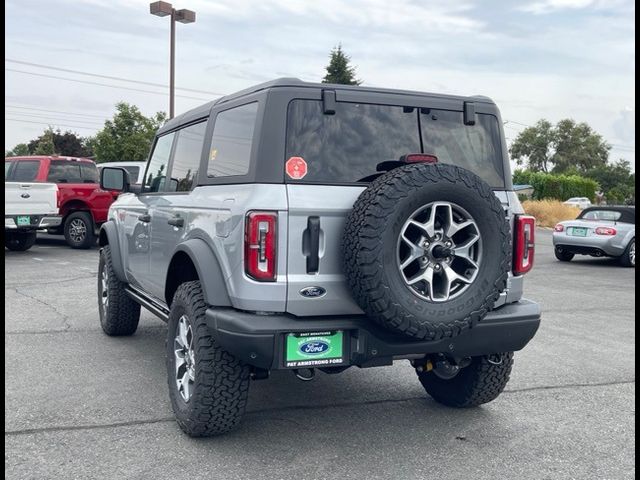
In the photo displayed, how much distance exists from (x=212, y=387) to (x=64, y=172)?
12730 millimetres

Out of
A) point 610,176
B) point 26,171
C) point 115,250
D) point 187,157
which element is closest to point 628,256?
point 115,250

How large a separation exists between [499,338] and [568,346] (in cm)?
303

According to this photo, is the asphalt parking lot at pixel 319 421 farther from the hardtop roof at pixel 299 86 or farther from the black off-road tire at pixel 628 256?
the black off-road tire at pixel 628 256

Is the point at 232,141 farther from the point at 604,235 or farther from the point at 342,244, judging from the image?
the point at 604,235

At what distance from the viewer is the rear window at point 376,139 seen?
3871 millimetres

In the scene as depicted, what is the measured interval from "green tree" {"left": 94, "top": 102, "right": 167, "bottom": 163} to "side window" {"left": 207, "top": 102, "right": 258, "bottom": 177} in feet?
103

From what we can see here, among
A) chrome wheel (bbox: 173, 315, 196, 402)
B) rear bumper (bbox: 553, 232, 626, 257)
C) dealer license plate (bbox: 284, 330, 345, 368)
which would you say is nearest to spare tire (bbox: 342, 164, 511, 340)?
dealer license plate (bbox: 284, 330, 345, 368)

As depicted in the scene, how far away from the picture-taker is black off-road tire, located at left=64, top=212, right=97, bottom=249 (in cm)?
1531

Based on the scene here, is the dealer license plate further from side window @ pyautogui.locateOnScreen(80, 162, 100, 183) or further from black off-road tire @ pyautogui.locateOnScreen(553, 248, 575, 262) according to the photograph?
black off-road tire @ pyautogui.locateOnScreen(553, 248, 575, 262)

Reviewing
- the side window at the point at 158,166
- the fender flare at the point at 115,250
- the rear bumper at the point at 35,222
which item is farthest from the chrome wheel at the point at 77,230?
the side window at the point at 158,166

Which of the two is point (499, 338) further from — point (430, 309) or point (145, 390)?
point (145, 390)

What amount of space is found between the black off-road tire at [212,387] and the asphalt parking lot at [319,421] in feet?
0.41

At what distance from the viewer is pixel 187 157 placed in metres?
5.04

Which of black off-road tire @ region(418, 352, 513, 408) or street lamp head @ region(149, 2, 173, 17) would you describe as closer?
black off-road tire @ region(418, 352, 513, 408)
